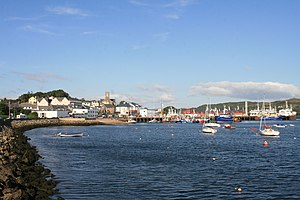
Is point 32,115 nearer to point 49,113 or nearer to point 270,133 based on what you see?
point 49,113

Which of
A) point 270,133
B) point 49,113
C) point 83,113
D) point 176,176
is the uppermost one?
point 49,113

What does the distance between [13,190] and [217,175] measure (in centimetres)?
1554

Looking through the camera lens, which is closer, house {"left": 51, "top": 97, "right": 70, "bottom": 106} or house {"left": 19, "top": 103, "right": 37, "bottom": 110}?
house {"left": 19, "top": 103, "right": 37, "bottom": 110}

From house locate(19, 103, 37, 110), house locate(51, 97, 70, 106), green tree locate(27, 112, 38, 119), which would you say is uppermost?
house locate(51, 97, 70, 106)

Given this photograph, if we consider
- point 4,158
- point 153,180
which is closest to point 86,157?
point 153,180

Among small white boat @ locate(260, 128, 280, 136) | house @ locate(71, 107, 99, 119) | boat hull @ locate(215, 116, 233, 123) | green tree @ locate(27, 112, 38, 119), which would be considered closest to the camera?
small white boat @ locate(260, 128, 280, 136)

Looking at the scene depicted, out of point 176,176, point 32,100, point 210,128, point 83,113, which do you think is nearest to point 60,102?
point 83,113

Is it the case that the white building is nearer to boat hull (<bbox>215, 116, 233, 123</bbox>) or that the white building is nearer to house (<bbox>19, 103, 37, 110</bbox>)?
house (<bbox>19, 103, 37, 110</bbox>)

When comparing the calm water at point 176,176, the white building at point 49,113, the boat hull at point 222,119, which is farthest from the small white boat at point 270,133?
the boat hull at point 222,119

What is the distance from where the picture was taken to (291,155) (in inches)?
1590

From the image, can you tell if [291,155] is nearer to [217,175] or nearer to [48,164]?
[217,175]

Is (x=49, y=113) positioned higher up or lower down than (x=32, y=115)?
higher up

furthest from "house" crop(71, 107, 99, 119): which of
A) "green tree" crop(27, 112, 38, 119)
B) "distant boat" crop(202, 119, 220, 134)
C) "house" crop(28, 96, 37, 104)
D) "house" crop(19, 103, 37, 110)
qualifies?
"distant boat" crop(202, 119, 220, 134)

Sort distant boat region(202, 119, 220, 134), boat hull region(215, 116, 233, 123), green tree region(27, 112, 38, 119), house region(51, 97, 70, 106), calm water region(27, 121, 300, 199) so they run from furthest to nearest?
boat hull region(215, 116, 233, 123), house region(51, 97, 70, 106), green tree region(27, 112, 38, 119), distant boat region(202, 119, 220, 134), calm water region(27, 121, 300, 199)
